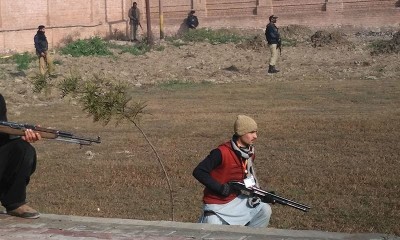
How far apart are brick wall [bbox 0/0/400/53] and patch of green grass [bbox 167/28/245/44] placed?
2.10 m

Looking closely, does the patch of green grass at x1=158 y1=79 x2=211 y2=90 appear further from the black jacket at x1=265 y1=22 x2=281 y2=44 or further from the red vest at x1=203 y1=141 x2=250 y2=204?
the red vest at x1=203 y1=141 x2=250 y2=204

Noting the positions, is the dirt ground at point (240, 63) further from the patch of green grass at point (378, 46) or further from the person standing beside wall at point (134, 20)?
the person standing beside wall at point (134, 20)

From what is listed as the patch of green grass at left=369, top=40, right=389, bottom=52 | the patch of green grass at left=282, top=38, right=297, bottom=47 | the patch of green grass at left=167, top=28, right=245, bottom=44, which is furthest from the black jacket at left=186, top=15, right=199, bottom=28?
the patch of green grass at left=369, top=40, right=389, bottom=52

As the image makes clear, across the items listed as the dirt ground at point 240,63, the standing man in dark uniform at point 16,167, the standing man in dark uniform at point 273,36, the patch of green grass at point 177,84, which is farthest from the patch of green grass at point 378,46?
the standing man in dark uniform at point 16,167

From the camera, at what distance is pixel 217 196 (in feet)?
26.5

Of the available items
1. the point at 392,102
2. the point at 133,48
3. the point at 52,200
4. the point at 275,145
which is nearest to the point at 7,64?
the point at 133,48

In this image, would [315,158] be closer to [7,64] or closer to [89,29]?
[7,64]

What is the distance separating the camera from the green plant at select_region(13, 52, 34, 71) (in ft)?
103

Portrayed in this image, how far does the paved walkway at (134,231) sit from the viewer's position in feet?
24.2

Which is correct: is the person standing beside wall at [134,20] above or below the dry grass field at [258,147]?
above

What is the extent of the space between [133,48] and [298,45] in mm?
6825

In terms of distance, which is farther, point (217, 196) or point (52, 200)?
point (52, 200)

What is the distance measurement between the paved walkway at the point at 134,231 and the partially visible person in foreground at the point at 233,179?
0.34 meters

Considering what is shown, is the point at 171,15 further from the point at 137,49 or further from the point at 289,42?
the point at 289,42
